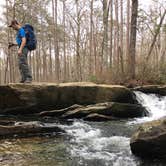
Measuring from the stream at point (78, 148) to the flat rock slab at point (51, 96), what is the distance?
5.84 ft

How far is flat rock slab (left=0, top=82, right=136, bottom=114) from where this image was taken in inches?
334

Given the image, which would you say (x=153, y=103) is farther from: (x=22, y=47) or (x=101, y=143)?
(x=101, y=143)

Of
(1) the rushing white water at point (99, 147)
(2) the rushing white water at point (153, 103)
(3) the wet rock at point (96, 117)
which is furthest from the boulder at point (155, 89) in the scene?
(1) the rushing white water at point (99, 147)

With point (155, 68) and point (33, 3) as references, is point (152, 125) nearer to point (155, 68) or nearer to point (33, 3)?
point (155, 68)

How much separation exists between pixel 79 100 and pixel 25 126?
3035 millimetres

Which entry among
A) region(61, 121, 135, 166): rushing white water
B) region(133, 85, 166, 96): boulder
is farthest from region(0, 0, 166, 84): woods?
region(61, 121, 135, 166): rushing white water

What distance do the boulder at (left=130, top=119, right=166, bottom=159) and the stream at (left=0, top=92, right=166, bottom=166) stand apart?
145 millimetres

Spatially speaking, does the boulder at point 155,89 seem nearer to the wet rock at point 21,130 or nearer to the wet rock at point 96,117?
the wet rock at point 96,117

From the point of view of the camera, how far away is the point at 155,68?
12453 mm

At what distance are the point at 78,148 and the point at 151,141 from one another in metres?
1.29

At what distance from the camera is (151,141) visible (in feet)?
15.0

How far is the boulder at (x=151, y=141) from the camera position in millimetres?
4547

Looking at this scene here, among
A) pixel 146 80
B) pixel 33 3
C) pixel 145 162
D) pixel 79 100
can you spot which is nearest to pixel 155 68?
pixel 146 80

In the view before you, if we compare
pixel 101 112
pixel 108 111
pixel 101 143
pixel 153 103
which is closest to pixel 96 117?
pixel 101 112
